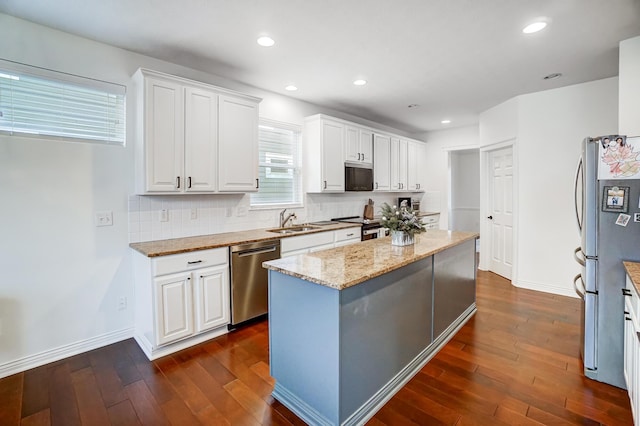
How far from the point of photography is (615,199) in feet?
6.84

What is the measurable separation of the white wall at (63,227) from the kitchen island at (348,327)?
5.59 feet

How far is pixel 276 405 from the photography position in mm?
2008

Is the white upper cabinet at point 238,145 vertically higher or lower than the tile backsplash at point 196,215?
higher

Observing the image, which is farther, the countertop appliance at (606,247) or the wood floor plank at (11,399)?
the countertop appliance at (606,247)

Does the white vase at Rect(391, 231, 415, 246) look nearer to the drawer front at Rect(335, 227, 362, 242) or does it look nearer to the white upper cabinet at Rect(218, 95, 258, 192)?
the drawer front at Rect(335, 227, 362, 242)

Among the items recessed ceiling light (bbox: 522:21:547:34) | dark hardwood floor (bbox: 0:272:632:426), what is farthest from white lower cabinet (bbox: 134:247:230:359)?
recessed ceiling light (bbox: 522:21:547:34)

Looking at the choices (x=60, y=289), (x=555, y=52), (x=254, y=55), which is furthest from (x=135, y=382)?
(x=555, y=52)

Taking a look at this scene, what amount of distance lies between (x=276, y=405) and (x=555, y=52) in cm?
383

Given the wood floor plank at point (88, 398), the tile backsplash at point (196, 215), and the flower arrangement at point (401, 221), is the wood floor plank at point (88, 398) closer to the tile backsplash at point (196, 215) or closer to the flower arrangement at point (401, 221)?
the tile backsplash at point (196, 215)

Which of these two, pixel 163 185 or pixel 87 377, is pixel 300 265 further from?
pixel 87 377

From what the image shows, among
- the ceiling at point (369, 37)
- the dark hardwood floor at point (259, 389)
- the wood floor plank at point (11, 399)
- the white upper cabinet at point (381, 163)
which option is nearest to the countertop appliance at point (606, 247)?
the dark hardwood floor at point (259, 389)

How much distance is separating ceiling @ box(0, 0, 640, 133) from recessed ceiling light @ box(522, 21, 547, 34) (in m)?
0.05

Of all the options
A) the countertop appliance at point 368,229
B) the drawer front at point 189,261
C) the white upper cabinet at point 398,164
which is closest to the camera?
the drawer front at point 189,261

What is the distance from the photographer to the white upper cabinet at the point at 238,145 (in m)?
3.24
